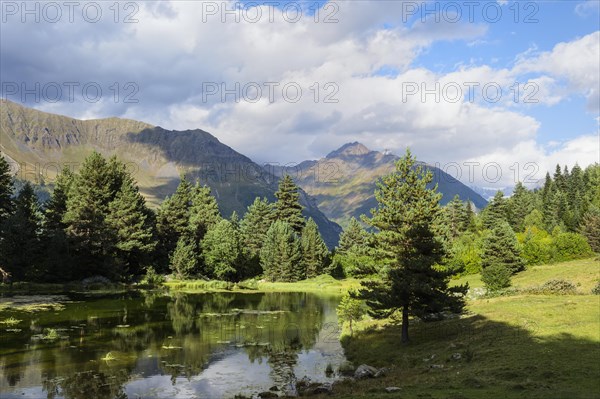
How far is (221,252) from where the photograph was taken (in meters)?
103

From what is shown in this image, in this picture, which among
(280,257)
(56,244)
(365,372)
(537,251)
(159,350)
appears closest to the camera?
(365,372)

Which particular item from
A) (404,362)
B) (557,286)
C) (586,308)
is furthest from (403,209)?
(557,286)

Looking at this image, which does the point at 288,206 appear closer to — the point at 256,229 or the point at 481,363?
the point at 256,229

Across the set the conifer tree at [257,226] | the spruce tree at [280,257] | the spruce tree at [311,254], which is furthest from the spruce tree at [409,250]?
the conifer tree at [257,226]

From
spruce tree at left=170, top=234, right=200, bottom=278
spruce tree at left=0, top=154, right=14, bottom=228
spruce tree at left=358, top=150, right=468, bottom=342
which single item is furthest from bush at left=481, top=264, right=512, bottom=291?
spruce tree at left=0, top=154, right=14, bottom=228

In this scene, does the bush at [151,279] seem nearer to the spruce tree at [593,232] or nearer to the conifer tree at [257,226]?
the conifer tree at [257,226]

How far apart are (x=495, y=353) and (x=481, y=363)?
241 cm

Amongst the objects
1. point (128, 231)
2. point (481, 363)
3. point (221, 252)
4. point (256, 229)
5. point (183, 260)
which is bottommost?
point (481, 363)

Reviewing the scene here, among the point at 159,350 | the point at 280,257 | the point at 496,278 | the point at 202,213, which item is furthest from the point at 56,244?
the point at 496,278

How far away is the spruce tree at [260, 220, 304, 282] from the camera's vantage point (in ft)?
351

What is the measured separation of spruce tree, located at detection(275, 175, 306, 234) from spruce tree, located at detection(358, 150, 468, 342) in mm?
90362

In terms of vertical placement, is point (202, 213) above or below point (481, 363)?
above

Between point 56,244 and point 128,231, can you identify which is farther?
point 128,231

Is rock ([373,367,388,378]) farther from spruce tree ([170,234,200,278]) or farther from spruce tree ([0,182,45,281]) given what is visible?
spruce tree ([170,234,200,278])
